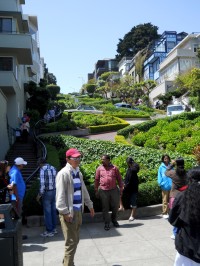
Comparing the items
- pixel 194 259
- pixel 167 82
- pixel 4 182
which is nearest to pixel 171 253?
pixel 194 259

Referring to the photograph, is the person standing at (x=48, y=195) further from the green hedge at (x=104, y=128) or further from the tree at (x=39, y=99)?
the tree at (x=39, y=99)

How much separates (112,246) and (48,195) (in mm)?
1912

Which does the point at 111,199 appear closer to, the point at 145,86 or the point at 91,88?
the point at 145,86

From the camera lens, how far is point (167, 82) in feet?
181

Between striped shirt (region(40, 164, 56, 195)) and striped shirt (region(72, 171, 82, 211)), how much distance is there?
2.61 metres

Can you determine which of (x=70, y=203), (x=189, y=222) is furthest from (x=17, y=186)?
(x=189, y=222)

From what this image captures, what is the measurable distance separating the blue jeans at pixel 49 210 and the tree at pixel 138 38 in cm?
9891

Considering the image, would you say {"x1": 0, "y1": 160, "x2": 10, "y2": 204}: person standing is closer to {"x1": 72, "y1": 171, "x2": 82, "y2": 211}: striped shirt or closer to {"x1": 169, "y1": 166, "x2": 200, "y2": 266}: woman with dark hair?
{"x1": 72, "y1": 171, "x2": 82, "y2": 211}: striped shirt

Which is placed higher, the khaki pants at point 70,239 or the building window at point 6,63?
the building window at point 6,63

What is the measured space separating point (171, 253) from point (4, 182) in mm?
3229

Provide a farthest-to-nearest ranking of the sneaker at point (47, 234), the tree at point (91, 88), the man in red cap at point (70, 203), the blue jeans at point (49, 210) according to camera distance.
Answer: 1. the tree at point (91, 88)
2. the blue jeans at point (49, 210)
3. the sneaker at point (47, 234)
4. the man in red cap at point (70, 203)

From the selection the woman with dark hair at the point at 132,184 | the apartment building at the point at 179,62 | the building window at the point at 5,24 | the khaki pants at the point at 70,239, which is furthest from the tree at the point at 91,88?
the khaki pants at the point at 70,239

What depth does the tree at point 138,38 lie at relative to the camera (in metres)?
105

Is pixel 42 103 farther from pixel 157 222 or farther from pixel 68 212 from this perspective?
pixel 68 212
